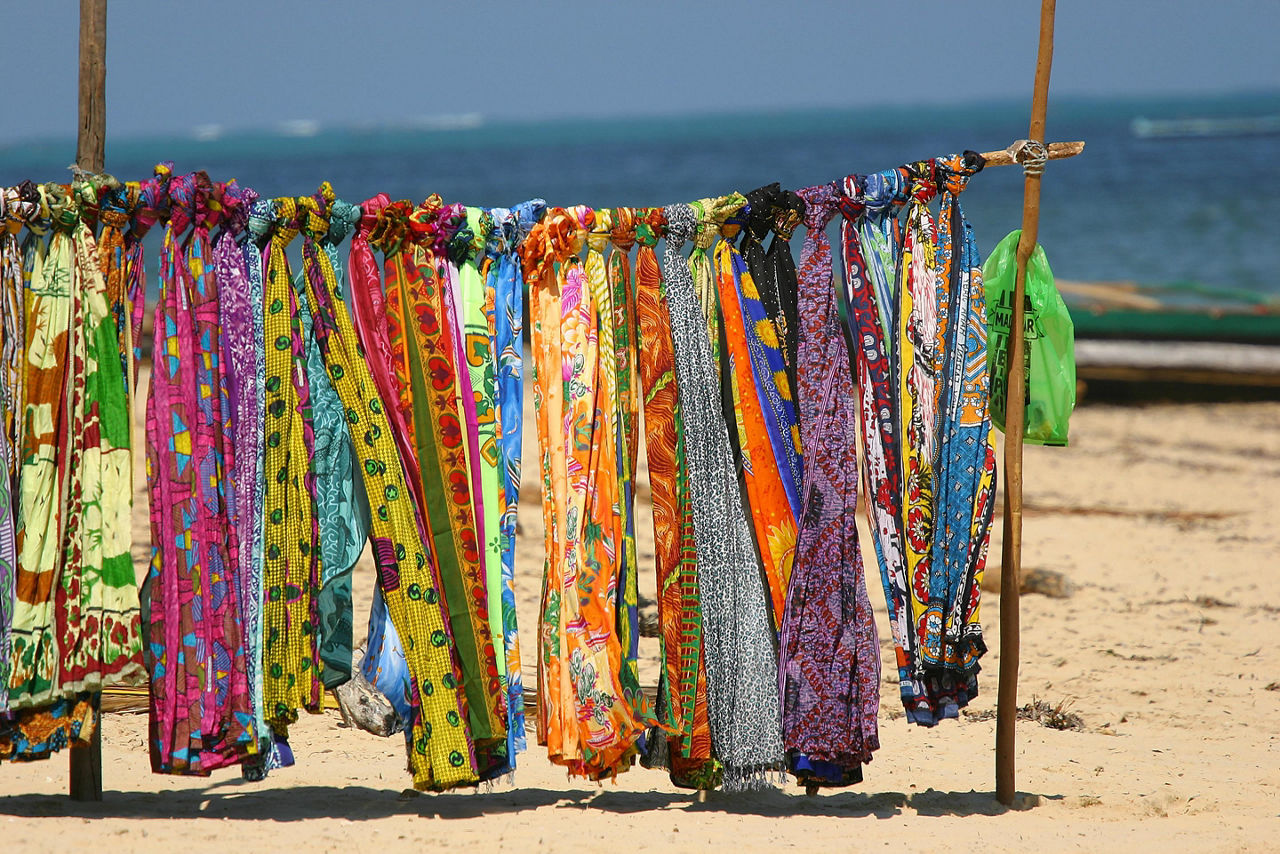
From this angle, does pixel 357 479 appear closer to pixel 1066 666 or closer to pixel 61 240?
pixel 61 240

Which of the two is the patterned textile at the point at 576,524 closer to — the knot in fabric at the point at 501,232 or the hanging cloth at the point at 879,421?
the knot in fabric at the point at 501,232

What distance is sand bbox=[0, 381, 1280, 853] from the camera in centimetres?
307

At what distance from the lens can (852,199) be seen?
3172 mm

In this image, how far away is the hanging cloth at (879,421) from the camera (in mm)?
3172

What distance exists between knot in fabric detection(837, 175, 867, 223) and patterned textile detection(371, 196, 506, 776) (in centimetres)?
101

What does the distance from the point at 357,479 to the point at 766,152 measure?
5723 centimetres

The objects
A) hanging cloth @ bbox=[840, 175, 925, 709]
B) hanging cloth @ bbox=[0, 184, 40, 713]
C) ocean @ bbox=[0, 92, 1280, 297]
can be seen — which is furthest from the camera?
ocean @ bbox=[0, 92, 1280, 297]

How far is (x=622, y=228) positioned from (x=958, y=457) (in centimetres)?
108

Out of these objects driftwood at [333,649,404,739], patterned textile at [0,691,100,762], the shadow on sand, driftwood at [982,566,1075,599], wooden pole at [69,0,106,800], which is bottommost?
the shadow on sand

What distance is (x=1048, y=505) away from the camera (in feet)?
23.7

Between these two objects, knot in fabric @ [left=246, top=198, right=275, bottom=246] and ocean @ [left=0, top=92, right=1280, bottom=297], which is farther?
ocean @ [left=0, top=92, right=1280, bottom=297]

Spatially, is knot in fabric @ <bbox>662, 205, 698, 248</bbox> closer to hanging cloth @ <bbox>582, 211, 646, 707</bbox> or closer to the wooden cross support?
hanging cloth @ <bbox>582, 211, 646, 707</bbox>

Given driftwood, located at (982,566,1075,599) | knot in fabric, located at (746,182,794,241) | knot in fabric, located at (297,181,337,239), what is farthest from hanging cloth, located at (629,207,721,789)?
driftwood, located at (982,566,1075,599)

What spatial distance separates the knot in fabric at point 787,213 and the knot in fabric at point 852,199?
108 mm
